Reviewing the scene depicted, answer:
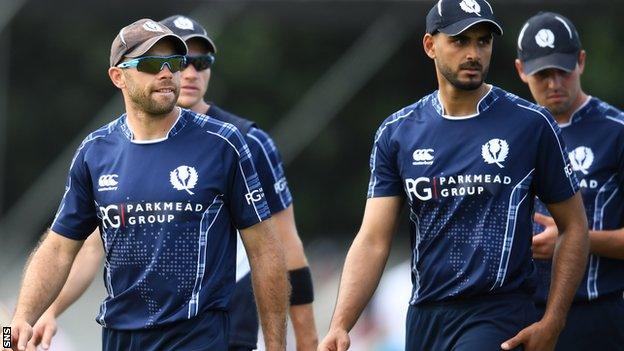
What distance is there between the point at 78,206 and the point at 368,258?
4.16ft

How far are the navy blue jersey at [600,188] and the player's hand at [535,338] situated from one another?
0.99 metres

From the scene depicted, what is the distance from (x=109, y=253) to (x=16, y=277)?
9527 mm

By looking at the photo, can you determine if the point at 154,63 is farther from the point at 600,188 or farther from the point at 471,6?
the point at 600,188

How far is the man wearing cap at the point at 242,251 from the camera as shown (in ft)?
24.3

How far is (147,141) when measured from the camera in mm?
6461

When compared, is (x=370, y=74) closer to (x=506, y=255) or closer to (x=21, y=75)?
(x=21, y=75)

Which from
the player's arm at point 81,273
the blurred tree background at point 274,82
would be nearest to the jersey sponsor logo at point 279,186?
the player's arm at point 81,273

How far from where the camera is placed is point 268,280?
6371 mm

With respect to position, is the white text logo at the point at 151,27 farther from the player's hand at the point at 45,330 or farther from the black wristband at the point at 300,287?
the black wristband at the point at 300,287

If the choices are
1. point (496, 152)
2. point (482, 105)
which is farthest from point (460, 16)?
point (496, 152)

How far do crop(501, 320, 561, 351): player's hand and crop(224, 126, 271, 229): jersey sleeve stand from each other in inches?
45.8

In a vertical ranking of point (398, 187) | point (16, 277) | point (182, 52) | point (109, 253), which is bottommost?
point (16, 277)

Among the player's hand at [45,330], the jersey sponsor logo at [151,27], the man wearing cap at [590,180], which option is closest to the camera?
the jersey sponsor logo at [151,27]

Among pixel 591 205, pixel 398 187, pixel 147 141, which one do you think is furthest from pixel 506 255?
pixel 147 141
